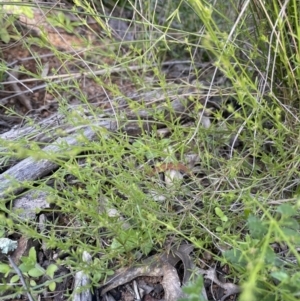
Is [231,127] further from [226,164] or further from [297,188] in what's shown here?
[297,188]

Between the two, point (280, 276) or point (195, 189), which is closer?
point (280, 276)

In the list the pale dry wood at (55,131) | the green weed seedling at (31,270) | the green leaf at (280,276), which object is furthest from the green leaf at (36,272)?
the green leaf at (280,276)

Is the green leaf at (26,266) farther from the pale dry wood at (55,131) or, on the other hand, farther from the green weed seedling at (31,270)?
the pale dry wood at (55,131)

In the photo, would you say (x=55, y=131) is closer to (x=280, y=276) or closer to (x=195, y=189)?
(x=195, y=189)

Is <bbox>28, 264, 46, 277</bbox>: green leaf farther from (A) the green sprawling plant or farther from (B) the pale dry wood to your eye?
(B) the pale dry wood

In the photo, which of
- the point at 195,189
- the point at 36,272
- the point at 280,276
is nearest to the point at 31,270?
the point at 36,272

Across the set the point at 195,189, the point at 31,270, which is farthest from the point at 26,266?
the point at 195,189

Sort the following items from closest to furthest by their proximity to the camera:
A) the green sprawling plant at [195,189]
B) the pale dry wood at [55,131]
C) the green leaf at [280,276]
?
the green leaf at [280,276] → the green sprawling plant at [195,189] → the pale dry wood at [55,131]

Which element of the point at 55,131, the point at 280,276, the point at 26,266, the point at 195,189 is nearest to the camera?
the point at 280,276

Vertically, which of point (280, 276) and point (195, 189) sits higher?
point (280, 276)

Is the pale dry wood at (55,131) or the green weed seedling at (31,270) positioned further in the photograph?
the pale dry wood at (55,131)

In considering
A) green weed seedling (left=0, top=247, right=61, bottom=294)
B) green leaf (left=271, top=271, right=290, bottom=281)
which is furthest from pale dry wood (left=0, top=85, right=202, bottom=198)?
green leaf (left=271, top=271, right=290, bottom=281)

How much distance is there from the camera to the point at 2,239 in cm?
130

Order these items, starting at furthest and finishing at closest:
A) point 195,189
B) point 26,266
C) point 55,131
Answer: point 55,131 < point 195,189 < point 26,266
